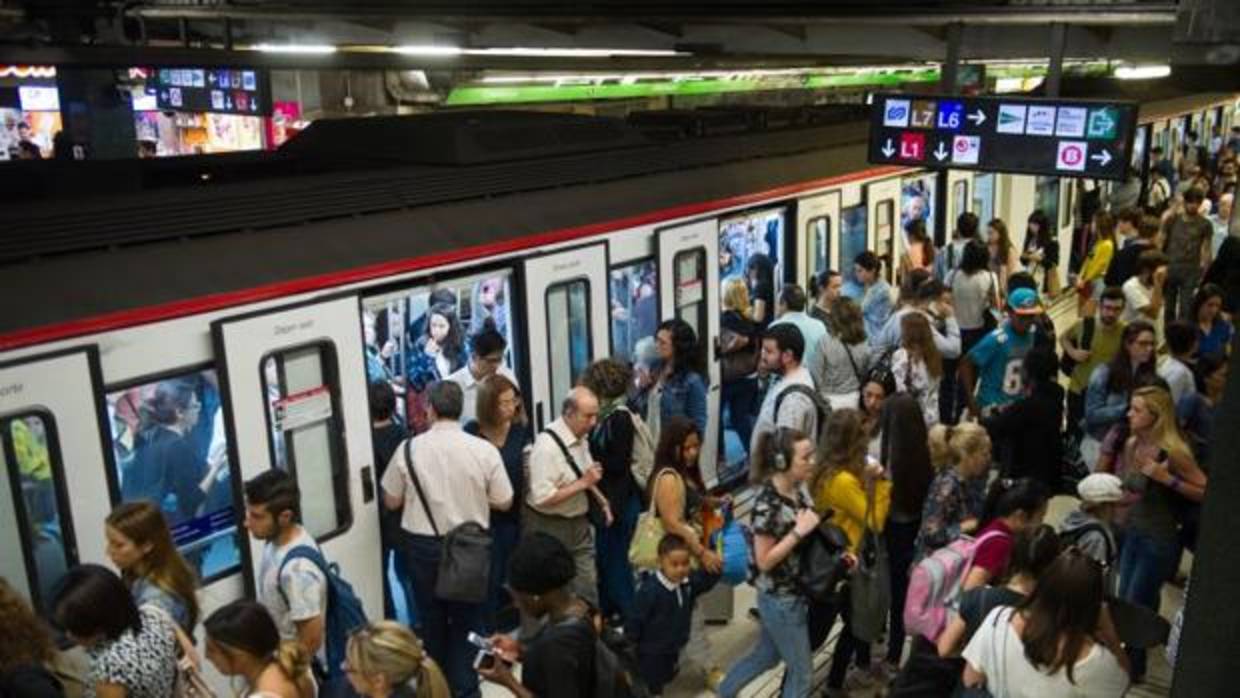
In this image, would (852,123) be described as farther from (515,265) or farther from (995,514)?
(995,514)

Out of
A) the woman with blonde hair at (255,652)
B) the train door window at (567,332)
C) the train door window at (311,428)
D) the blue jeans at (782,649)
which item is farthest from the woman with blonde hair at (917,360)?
the woman with blonde hair at (255,652)

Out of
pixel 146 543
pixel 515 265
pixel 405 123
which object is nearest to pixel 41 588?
pixel 146 543

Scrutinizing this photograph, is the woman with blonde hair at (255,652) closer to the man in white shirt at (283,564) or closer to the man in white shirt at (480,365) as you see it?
the man in white shirt at (283,564)

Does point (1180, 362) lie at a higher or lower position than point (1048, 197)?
higher

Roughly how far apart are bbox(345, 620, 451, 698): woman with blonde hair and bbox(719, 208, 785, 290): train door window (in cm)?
507

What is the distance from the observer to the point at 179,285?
4.54 metres

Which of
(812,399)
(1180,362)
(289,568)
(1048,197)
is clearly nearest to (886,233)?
(1180,362)

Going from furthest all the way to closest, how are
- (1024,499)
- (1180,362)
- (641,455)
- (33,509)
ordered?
(1180,362)
(641,455)
(1024,499)
(33,509)

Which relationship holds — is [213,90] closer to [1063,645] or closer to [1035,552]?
[1035,552]

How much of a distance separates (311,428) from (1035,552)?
3.02 metres

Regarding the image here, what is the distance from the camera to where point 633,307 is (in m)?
7.10

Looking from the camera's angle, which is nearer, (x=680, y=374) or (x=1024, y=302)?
(x=680, y=374)

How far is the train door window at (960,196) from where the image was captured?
36.1 feet

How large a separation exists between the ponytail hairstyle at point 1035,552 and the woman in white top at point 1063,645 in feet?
0.84
